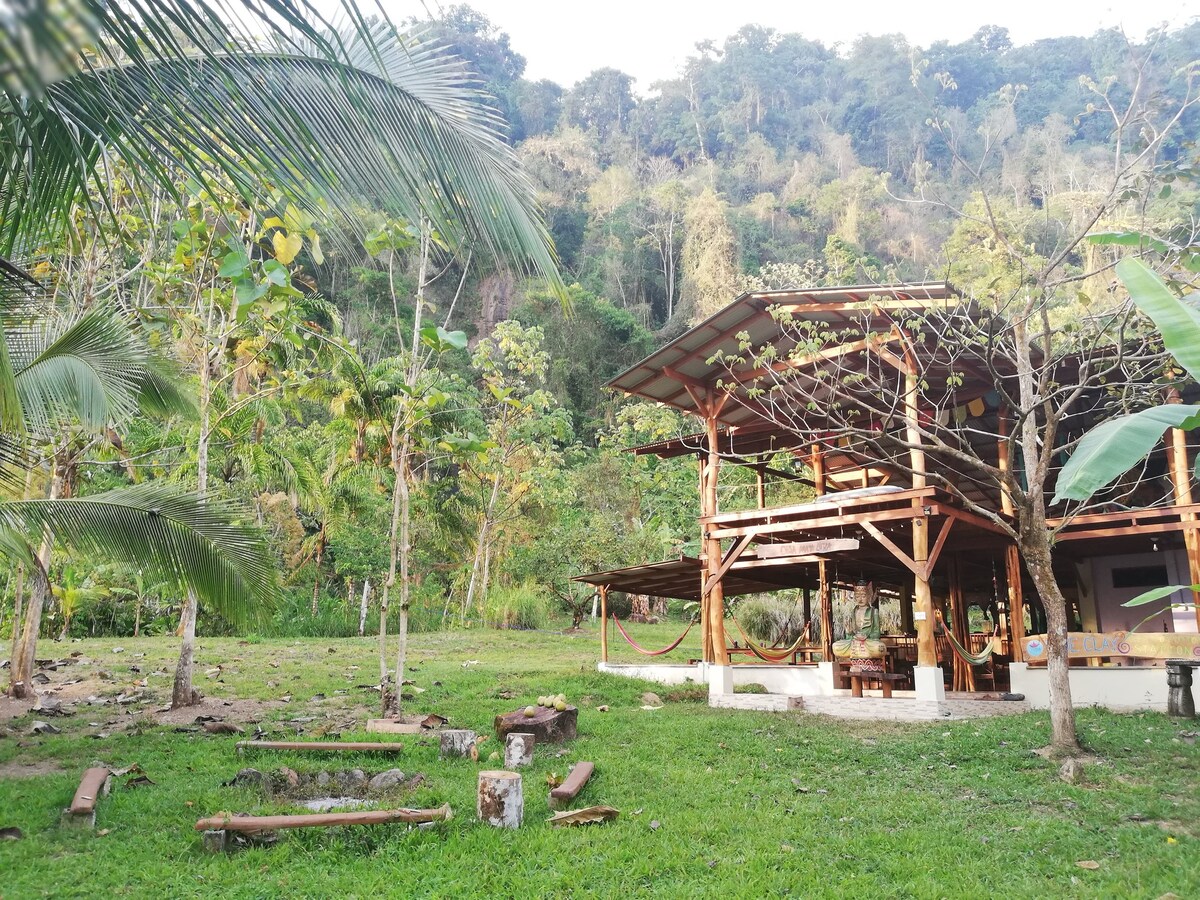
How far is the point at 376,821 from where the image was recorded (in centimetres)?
527

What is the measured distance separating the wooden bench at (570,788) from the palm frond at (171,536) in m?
2.71

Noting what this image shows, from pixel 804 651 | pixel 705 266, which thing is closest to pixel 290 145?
pixel 804 651

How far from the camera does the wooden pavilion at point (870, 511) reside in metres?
11.0

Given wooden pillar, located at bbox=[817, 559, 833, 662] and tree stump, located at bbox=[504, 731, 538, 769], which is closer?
tree stump, located at bbox=[504, 731, 538, 769]

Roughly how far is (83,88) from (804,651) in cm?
1584

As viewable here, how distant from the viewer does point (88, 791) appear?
561 cm

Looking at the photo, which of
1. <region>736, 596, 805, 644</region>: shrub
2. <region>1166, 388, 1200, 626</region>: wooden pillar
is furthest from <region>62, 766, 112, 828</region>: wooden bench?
<region>736, 596, 805, 644</region>: shrub

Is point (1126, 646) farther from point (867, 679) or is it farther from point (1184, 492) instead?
point (867, 679)

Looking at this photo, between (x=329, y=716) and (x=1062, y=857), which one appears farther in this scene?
(x=329, y=716)

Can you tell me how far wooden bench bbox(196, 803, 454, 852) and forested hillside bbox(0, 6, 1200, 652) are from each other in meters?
2.05

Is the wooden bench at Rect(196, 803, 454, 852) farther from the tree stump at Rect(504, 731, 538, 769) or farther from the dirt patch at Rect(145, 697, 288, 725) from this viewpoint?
the dirt patch at Rect(145, 697, 288, 725)

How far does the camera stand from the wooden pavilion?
434 inches

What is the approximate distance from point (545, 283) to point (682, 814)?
4.18 meters

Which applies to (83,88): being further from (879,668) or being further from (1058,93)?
(1058,93)
